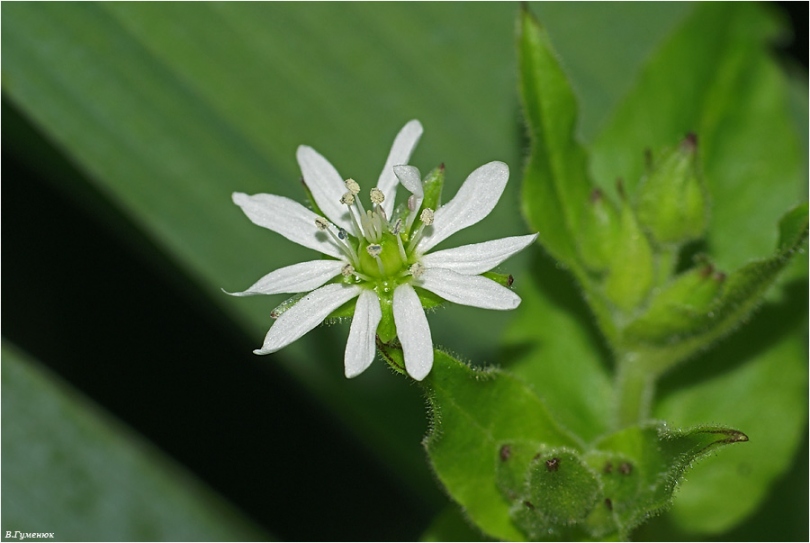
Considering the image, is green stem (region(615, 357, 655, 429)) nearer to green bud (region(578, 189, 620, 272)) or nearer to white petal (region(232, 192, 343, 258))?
green bud (region(578, 189, 620, 272))

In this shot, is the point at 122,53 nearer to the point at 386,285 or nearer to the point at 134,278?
the point at 134,278

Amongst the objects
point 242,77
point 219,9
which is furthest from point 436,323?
point 219,9

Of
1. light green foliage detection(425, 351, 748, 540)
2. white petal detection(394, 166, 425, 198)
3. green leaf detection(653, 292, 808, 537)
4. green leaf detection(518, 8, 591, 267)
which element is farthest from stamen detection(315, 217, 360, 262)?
green leaf detection(653, 292, 808, 537)

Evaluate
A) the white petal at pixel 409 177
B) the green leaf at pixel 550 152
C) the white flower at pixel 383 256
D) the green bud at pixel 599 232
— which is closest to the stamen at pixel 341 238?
the white flower at pixel 383 256

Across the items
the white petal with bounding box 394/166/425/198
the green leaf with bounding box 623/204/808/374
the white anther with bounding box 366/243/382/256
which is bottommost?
the green leaf with bounding box 623/204/808/374

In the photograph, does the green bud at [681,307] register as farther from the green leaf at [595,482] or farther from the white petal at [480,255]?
the white petal at [480,255]

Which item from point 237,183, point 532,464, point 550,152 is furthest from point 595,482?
point 237,183
